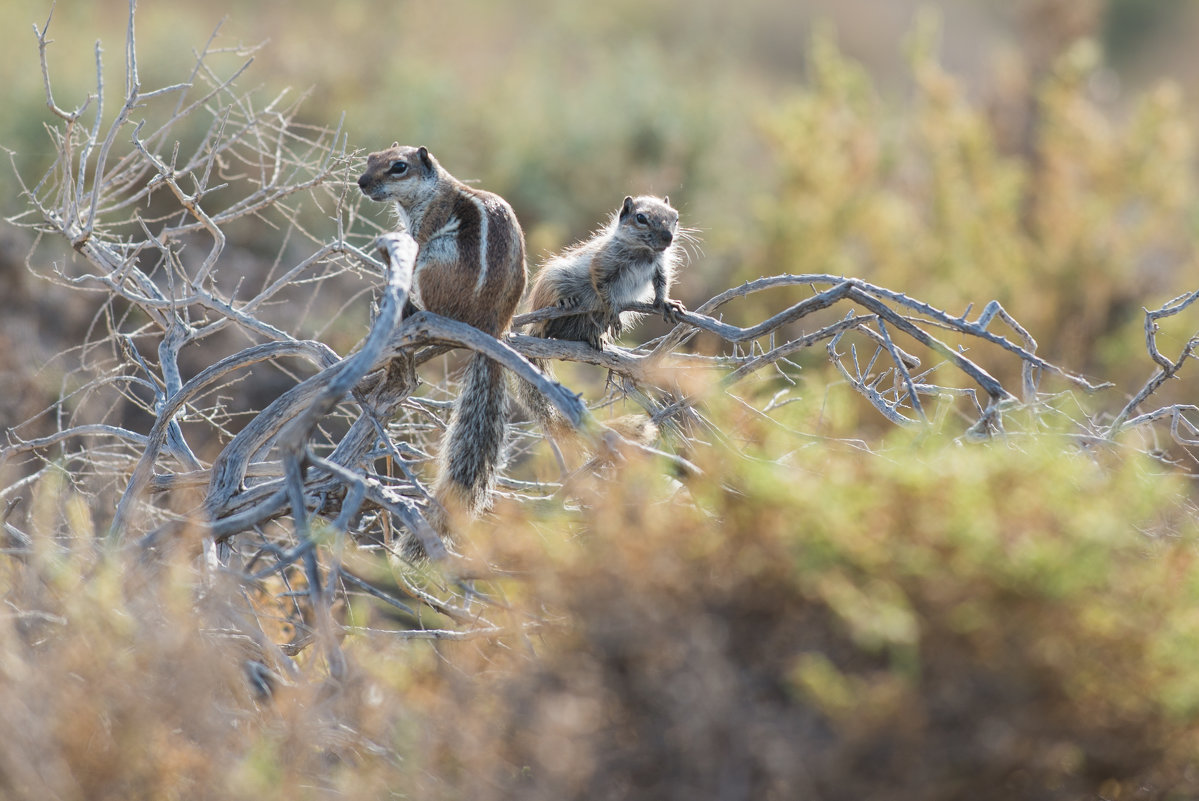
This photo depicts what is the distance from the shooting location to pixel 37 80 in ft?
31.5

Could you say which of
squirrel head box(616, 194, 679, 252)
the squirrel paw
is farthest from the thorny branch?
squirrel head box(616, 194, 679, 252)

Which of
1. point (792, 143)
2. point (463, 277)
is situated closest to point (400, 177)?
point (463, 277)

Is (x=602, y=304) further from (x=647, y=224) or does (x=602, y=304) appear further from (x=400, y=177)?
(x=400, y=177)

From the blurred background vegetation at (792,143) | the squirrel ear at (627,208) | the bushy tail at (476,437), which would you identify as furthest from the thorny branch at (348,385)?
the blurred background vegetation at (792,143)

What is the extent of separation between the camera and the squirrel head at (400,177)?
394 centimetres

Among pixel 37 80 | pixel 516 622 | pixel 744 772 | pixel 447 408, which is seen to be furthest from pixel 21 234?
pixel 744 772

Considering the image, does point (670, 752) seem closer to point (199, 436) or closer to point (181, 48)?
point (199, 436)

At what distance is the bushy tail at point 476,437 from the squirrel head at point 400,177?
2.93 ft

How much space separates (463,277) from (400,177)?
2.21 ft

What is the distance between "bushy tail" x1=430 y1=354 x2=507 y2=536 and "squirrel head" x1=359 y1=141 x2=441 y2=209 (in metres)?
0.89

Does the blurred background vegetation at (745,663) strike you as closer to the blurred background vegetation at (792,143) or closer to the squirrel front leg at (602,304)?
the squirrel front leg at (602,304)

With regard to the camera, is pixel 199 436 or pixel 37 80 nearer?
pixel 199 436

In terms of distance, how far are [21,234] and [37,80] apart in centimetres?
204

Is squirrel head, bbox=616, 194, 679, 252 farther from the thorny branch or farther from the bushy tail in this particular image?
the bushy tail
